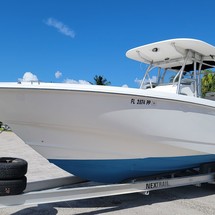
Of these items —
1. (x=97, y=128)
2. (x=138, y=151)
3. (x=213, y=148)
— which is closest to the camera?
(x=97, y=128)

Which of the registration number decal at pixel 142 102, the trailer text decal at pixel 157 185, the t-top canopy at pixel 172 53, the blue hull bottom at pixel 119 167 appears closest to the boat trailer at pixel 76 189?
the trailer text decal at pixel 157 185

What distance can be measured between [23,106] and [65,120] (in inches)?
20.9

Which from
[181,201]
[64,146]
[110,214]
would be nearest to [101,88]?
[64,146]

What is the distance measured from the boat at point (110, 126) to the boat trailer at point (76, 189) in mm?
244

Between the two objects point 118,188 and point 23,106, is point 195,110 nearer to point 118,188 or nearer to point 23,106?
point 118,188

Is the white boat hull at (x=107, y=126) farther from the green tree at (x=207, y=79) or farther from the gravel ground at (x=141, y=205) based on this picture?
the green tree at (x=207, y=79)

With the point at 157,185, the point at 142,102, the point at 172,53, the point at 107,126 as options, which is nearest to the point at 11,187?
the point at 107,126

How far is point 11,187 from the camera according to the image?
10.6ft

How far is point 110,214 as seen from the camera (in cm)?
382

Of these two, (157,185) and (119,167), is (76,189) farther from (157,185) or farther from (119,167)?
(157,185)

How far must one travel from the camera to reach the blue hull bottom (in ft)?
13.2

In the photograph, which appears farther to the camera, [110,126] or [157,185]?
[157,185]

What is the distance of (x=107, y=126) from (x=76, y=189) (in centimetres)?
87

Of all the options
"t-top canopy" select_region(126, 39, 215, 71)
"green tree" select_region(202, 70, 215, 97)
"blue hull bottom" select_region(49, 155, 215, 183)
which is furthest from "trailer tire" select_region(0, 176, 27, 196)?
"green tree" select_region(202, 70, 215, 97)
